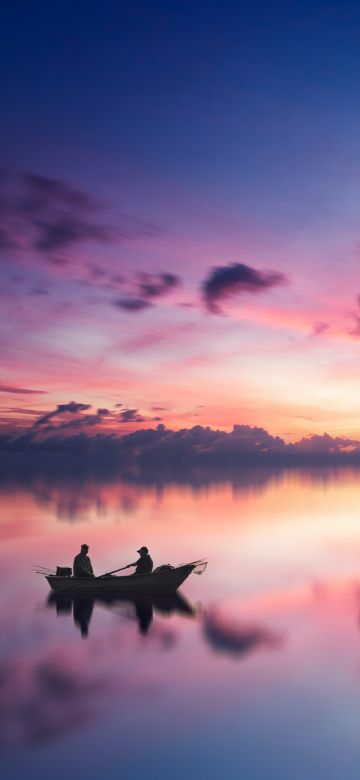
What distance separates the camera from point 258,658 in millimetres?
21625

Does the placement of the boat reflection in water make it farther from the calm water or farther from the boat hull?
the boat hull

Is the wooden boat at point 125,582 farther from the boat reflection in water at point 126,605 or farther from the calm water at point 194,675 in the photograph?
the calm water at point 194,675

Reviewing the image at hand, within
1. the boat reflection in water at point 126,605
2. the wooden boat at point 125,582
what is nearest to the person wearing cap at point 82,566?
the wooden boat at point 125,582

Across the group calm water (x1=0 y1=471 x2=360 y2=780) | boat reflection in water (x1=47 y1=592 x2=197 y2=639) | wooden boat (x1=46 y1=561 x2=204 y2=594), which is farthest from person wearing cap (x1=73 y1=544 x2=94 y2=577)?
calm water (x1=0 y1=471 x2=360 y2=780)

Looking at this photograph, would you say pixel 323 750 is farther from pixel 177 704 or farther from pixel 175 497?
pixel 175 497

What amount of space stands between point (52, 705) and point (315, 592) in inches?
747

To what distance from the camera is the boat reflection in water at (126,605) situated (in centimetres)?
2702

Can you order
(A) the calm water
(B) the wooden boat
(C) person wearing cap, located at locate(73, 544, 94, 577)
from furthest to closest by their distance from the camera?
(C) person wearing cap, located at locate(73, 544, 94, 577), (B) the wooden boat, (A) the calm water

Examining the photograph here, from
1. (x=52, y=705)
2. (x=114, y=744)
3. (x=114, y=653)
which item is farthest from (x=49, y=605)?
(x=114, y=744)

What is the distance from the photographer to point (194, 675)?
2002 cm

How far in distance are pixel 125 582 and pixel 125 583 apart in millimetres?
67

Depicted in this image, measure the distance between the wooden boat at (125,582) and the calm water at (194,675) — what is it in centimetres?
77

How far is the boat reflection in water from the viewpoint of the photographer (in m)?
27.0

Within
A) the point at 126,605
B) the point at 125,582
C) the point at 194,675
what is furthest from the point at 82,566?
the point at 194,675
